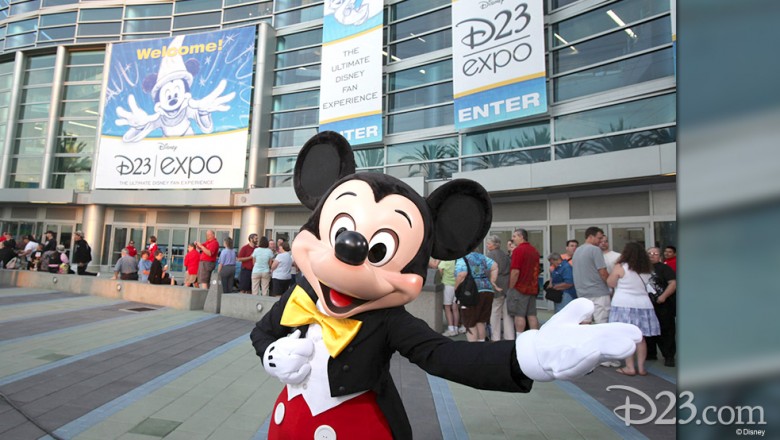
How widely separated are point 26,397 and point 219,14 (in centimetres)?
2111

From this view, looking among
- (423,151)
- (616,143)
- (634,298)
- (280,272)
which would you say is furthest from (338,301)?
(423,151)

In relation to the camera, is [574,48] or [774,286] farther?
[574,48]

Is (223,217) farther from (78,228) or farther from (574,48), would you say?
(574,48)

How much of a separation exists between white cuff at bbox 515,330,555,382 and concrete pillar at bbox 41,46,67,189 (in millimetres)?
25691

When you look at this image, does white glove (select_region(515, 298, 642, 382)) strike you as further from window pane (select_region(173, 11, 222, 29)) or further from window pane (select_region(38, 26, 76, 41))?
window pane (select_region(38, 26, 76, 41))

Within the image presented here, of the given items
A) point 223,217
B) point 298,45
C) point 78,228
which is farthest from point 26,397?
point 78,228

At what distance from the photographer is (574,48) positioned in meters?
11.9

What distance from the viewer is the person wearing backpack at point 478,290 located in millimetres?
5395

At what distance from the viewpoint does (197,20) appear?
2034 cm

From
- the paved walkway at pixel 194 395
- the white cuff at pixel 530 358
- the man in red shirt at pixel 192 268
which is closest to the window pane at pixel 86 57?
the man in red shirt at pixel 192 268

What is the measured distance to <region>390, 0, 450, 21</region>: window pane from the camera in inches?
600

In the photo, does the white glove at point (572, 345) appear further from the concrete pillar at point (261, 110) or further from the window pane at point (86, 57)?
the window pane at point (86, 57)

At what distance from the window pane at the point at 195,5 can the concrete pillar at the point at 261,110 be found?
13.7ft

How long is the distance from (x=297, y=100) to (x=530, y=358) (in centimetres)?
1838
